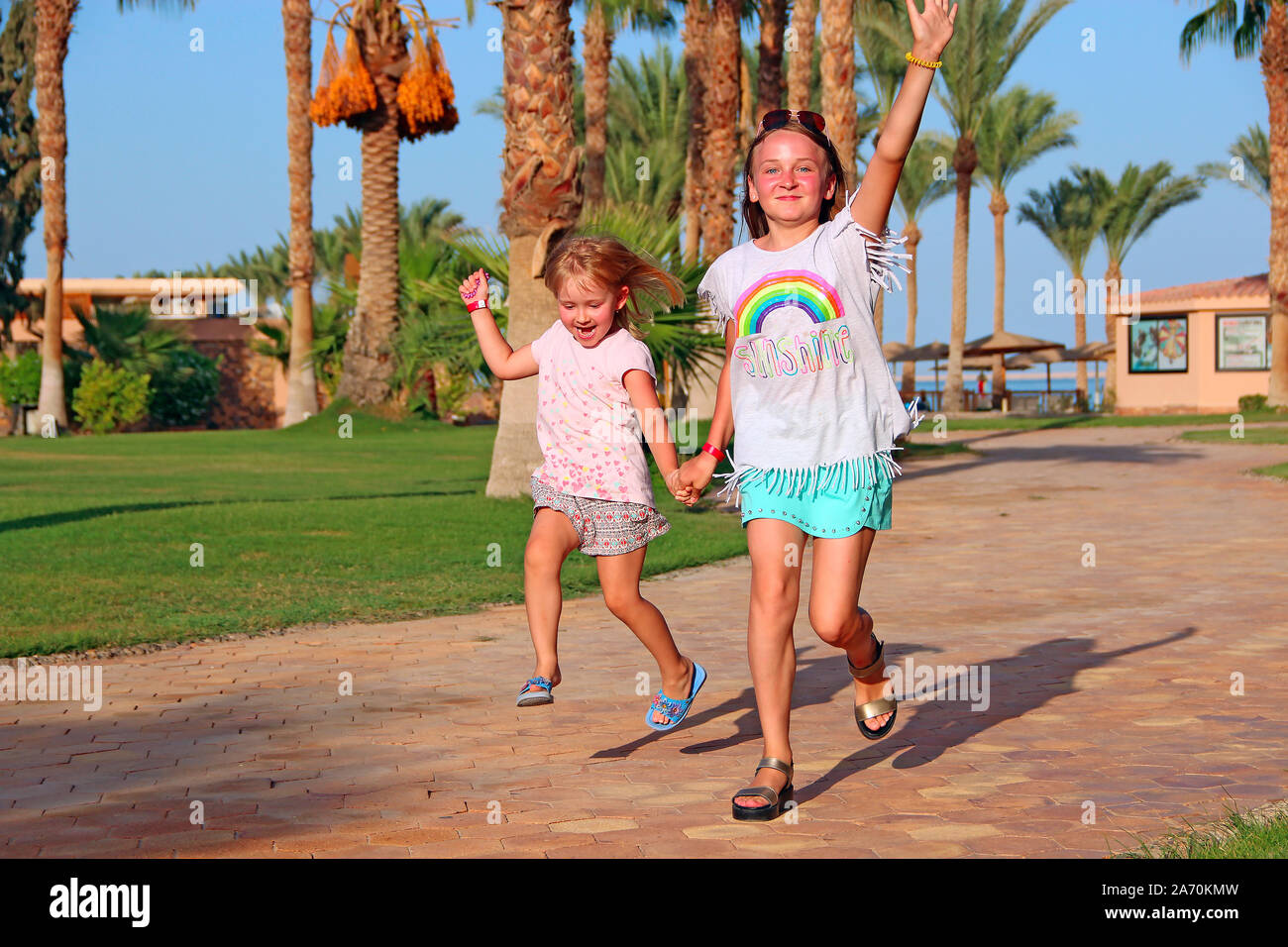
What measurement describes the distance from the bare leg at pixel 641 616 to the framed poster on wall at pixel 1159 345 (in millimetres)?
43257

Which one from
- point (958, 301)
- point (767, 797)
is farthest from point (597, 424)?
point (958, 301)

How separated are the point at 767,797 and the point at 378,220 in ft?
82.4

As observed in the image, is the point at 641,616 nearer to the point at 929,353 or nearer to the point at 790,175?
the point at 790,175

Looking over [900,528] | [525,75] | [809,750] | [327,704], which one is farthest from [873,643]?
[525,75]

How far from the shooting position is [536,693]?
17.0 feet

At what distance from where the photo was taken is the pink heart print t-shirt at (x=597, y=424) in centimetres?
520

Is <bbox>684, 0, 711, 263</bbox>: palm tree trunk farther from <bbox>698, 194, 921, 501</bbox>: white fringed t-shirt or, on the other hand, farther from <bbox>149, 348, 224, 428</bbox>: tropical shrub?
<bbox>698, 194, 921, 501</bbox>: white fringed t-shirt

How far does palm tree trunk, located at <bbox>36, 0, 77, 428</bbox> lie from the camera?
29.1 metres


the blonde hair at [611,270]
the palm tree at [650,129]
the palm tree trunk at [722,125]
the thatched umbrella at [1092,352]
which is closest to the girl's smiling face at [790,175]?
the blonde hair at [611,270]

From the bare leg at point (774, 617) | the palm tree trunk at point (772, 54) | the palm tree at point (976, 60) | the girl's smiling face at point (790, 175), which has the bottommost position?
the bare leg at point (774, 617)

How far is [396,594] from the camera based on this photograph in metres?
9.44

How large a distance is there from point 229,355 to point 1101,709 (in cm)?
3725

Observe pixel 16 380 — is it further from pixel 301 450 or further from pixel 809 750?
pixel 809 750
